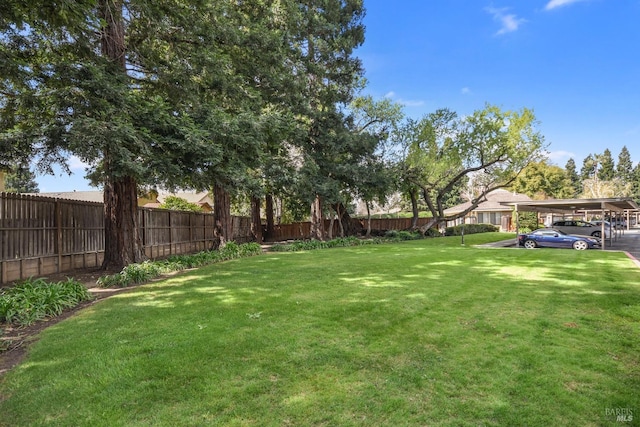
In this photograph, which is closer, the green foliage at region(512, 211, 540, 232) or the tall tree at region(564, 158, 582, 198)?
the green foliage at region(512, 211, 540, 232)

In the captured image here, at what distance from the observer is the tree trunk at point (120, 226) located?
33.6 ft

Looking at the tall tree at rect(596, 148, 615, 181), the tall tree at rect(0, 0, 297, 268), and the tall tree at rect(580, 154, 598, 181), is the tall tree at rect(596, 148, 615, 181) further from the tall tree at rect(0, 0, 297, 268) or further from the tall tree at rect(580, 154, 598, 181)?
the tall tree at rect(0, 0, 297, 268)

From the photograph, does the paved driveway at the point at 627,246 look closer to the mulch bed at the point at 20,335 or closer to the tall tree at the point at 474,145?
the tall tree at the point at 474,145

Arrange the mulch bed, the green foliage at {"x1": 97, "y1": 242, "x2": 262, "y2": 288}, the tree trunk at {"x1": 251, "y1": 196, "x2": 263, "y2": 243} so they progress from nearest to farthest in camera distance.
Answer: the mulch bed → the green foliage at {"x1": 97, "y1": 242, "x2": 262, "y2": 288} → the tree trunk at {"x1": 251, "y1": 196, "x2": 263, "y2": 243}

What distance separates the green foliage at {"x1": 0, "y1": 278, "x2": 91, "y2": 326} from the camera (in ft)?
18.7

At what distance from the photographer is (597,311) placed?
5.75 m

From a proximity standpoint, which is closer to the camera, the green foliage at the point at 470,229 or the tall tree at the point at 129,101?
the tall tree at the point at 129,101

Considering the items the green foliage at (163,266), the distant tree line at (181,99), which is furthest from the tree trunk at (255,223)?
the green foliage at (163,266)

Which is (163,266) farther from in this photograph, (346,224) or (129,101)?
(346,224)

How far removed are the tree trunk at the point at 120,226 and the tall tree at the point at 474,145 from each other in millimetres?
20060

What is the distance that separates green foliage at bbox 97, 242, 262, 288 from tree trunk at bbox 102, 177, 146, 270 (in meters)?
0.79

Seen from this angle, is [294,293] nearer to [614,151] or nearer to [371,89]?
[371,89]

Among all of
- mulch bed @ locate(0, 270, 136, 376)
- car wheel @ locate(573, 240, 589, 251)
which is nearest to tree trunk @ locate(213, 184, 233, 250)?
mulch bed @ locate(0, 270, 136, 376)

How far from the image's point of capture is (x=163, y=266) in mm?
10062
